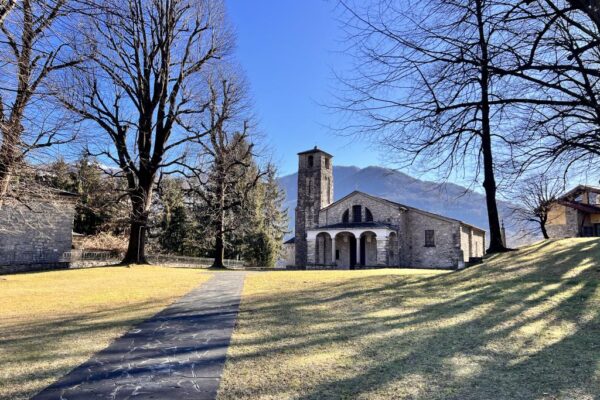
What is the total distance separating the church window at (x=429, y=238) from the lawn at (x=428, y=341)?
86.6ft

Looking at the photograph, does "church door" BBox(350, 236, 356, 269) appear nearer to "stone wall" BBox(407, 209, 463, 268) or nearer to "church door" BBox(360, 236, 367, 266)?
"church door" BBox(360, 236, 367, 266)

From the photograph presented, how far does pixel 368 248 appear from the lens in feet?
121

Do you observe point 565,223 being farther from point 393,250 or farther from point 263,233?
point 263,233

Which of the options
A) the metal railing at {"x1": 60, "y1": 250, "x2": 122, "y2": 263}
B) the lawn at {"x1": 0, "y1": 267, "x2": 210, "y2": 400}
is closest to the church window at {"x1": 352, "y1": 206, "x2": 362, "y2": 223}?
the metal railing at {"x1": 60, "y1": 250, "x2": 122, "y2": 263}

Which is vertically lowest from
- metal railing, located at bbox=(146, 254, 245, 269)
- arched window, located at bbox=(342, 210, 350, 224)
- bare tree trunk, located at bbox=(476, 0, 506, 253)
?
metal railing, located at bbox=(146, 254, 245, 269)

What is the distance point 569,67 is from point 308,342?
16.7ft

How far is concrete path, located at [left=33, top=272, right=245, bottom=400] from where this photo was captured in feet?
12.3

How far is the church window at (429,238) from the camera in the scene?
1394 inches

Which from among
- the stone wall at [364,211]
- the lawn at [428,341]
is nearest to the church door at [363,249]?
the stone wall at [364,211]

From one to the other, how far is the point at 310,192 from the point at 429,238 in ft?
43.0

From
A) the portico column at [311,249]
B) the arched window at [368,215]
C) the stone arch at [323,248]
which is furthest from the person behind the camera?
the stone arch at [323,248]

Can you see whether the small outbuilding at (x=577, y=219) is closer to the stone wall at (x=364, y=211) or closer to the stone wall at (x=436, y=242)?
the stone wall at (x=436, y=242)

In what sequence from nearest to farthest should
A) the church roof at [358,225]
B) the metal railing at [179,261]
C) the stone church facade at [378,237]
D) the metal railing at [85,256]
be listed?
the metal railing at [85,256] → the metal railing at [179,261] → the stone church facade at [378,237] → the church roof at [358,225]

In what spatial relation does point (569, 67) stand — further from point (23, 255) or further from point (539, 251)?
point (23, 255)
